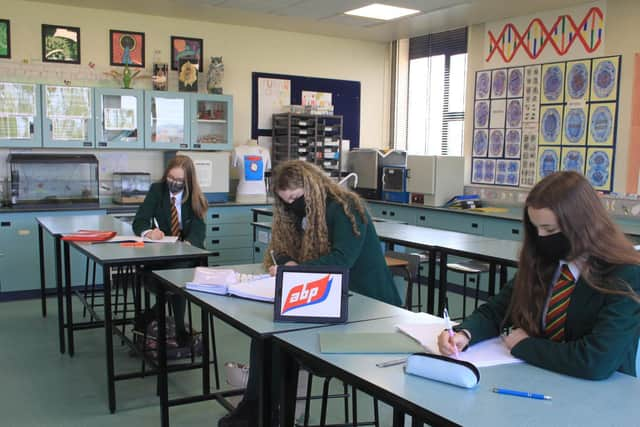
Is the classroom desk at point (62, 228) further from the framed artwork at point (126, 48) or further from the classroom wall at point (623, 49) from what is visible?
the classroom wall at point (623, 49)

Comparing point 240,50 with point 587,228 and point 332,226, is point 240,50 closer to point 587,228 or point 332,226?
point 332,226

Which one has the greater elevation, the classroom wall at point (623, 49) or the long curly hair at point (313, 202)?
the classroom wall at point (623, 49)

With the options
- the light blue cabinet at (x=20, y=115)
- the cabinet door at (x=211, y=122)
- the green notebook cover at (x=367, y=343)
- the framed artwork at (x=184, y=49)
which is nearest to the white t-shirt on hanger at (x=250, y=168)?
the cabinet door at (x=211, y=122)

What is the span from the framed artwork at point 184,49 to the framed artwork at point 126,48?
31 cm

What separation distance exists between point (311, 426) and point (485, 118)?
425 centimetres

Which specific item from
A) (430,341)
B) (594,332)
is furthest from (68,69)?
(594,332)

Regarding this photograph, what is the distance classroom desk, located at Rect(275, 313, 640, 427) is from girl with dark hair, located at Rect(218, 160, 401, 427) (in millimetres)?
827

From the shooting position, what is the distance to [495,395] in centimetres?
141

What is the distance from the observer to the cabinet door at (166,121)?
19.2 ft

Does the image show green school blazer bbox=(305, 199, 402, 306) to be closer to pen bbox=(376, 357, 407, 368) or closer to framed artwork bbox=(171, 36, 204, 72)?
pen bbox=(376, 357, 407, 368)

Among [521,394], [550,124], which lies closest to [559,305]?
[521,394]

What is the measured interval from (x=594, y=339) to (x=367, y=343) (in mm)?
578

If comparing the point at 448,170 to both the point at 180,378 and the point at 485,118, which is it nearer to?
the point at 485,118

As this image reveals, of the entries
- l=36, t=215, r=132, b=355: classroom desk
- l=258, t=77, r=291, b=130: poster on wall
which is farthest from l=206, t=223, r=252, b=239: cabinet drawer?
l=36, t=215, r=132, b=355: classroom desk
